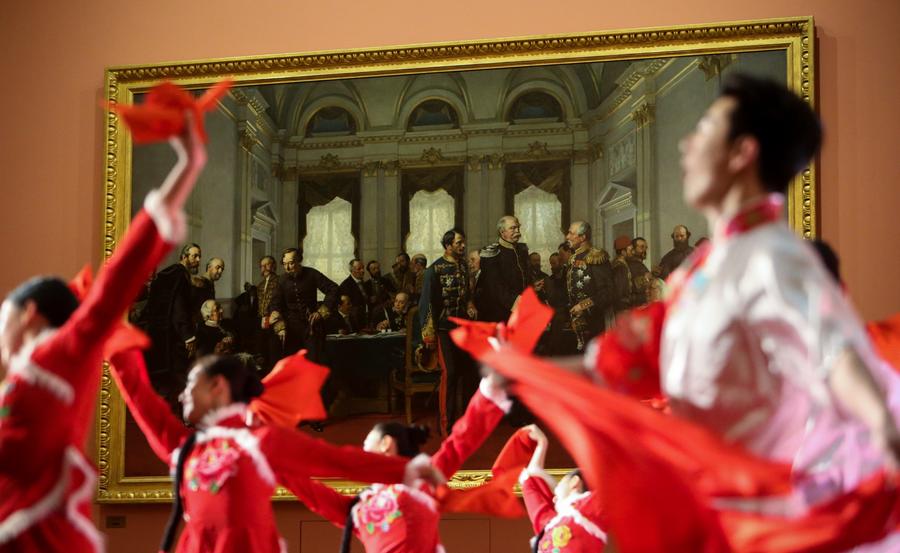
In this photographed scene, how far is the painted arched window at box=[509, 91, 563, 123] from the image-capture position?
6969 millimetres

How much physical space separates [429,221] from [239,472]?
353 cm

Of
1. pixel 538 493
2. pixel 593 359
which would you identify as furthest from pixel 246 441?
pixel 538 493

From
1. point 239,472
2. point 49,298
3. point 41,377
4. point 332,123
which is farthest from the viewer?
point 332,123

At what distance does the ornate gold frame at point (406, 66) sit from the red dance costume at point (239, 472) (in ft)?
9.76

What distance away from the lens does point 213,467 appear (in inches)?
149

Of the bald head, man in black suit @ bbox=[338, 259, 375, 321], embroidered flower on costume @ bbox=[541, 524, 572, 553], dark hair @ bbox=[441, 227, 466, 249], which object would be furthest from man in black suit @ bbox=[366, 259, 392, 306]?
embroidered flower on costume @ bbox=[541, 524, 572, 553]

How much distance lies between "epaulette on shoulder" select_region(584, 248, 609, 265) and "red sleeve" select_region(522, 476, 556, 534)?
5.60 ft

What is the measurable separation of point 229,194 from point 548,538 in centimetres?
338

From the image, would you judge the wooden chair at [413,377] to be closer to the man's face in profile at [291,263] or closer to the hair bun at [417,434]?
the man's face in profile at [291,263]

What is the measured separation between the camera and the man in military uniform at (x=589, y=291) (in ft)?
22.1

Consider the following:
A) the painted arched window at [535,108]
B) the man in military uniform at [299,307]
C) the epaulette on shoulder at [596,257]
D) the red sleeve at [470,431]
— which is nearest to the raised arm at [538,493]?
the red sleeve at [470,431]

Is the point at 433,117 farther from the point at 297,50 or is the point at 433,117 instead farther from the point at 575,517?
the point at 575,517

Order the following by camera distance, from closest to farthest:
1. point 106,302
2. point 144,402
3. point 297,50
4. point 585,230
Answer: point 106,302
point 144,402
point 585,230
point 297,50

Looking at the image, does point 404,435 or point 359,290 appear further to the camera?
point 359,290
